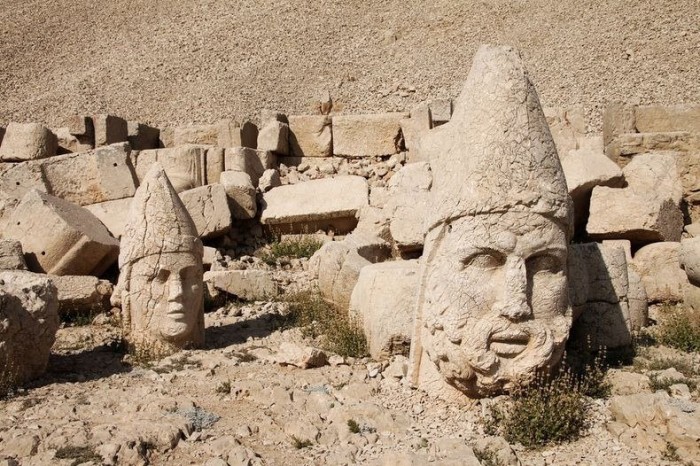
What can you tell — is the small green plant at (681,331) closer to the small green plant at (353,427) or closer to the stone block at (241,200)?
the small green plant at (353,427)

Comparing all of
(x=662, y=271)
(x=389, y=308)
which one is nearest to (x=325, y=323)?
(x=389, y=308)

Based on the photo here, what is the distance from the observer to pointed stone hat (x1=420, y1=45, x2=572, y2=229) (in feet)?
16.6

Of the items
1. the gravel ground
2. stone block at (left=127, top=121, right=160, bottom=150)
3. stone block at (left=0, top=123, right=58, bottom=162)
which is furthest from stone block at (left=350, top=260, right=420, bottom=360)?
stone block at (left=0, top=123, right=58, bottom=162)

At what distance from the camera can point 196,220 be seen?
10.6 metres

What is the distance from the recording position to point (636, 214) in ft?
27.4

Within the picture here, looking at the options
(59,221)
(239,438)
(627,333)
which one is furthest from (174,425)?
(59,221)

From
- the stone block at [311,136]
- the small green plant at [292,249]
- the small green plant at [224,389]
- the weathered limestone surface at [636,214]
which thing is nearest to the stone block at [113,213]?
the small green plant at [292,249]

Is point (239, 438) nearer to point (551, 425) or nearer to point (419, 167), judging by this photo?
point (551, 425)

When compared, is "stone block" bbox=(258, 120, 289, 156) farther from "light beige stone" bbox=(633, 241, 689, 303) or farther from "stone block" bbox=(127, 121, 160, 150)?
"light beige stone" bbox=(633, 241, 689, 303)

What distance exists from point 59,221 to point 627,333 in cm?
649

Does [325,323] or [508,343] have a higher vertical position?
[508,343]

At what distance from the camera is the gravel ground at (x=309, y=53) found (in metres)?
15.2

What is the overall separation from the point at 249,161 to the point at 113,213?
2.18 meters

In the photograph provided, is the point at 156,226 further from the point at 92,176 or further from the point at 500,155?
the point at 92,176
